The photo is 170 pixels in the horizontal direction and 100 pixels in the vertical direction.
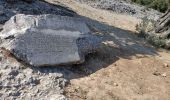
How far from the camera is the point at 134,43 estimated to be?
1145 cm

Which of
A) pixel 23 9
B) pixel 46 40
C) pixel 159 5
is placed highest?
pixel 46 40

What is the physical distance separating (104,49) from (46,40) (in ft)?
6.40

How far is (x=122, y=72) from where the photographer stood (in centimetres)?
909

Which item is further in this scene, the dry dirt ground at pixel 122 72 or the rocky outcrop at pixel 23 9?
the rocky outcrop at pixel 23 9

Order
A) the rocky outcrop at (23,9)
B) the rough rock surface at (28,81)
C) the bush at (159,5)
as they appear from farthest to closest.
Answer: the bush at (159,5)
the rocky outcrop at (23,9)
the rough rock surface at (28,81)

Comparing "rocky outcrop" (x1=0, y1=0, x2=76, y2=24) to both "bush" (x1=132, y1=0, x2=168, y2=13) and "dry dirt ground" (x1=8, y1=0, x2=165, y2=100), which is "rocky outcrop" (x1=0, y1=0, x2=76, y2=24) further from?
"bush" (x1=132, y1=0, x2=168, y2=13)

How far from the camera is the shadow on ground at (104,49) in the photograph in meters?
8.72

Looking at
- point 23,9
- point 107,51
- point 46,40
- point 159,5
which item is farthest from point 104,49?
point 159,5

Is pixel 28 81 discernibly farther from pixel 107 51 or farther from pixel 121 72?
pixel 107 51

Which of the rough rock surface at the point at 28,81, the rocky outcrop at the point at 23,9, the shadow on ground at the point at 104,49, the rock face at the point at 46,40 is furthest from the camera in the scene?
the rocky outcrop at the point at 23,9

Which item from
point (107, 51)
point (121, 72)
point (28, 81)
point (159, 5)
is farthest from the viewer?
point (159, 5)

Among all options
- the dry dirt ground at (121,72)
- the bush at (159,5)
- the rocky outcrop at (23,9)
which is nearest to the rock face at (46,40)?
the dry dirt ground at (121,72)

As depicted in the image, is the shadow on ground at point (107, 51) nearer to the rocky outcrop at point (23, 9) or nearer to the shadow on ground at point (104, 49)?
the shadow on ground at point (104, 49)

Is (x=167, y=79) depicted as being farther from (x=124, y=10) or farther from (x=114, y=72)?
(x=124, y=10)
